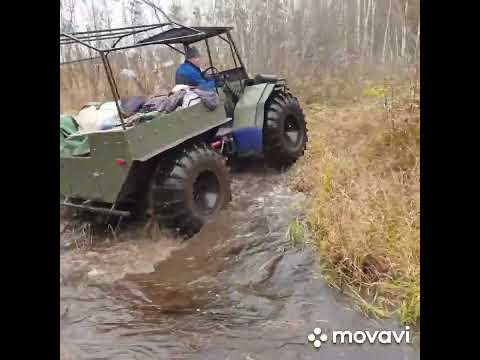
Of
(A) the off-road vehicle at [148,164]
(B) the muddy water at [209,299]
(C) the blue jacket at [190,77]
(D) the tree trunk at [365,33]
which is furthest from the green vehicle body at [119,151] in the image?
(D) the tree trunk at [365,33]

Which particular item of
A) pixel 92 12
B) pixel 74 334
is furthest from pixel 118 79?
pixel 74 334

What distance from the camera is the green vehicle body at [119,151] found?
148 inches

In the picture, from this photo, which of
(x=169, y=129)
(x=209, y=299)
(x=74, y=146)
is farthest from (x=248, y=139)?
(x=209, y=299)

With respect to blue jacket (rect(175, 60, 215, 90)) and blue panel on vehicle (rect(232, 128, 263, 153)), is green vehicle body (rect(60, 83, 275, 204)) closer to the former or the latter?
blue jacket (rect(175, 60, 215, 90))

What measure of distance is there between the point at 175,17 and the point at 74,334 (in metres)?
7.58

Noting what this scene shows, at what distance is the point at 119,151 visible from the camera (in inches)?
148

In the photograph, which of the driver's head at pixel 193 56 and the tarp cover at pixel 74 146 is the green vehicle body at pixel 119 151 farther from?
the driver's head at pixel 193 56

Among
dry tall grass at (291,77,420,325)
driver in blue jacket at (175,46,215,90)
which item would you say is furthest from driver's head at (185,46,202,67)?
dry tall grass at (291,77,420,325)

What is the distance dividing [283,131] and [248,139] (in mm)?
482

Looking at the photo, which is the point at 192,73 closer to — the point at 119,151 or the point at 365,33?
the point at 119,151

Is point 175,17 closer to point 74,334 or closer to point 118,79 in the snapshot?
point 118,79

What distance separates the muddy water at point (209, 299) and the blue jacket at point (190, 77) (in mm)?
1423

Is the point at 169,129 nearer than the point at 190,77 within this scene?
Yes

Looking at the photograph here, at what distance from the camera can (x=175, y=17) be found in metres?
9.44
